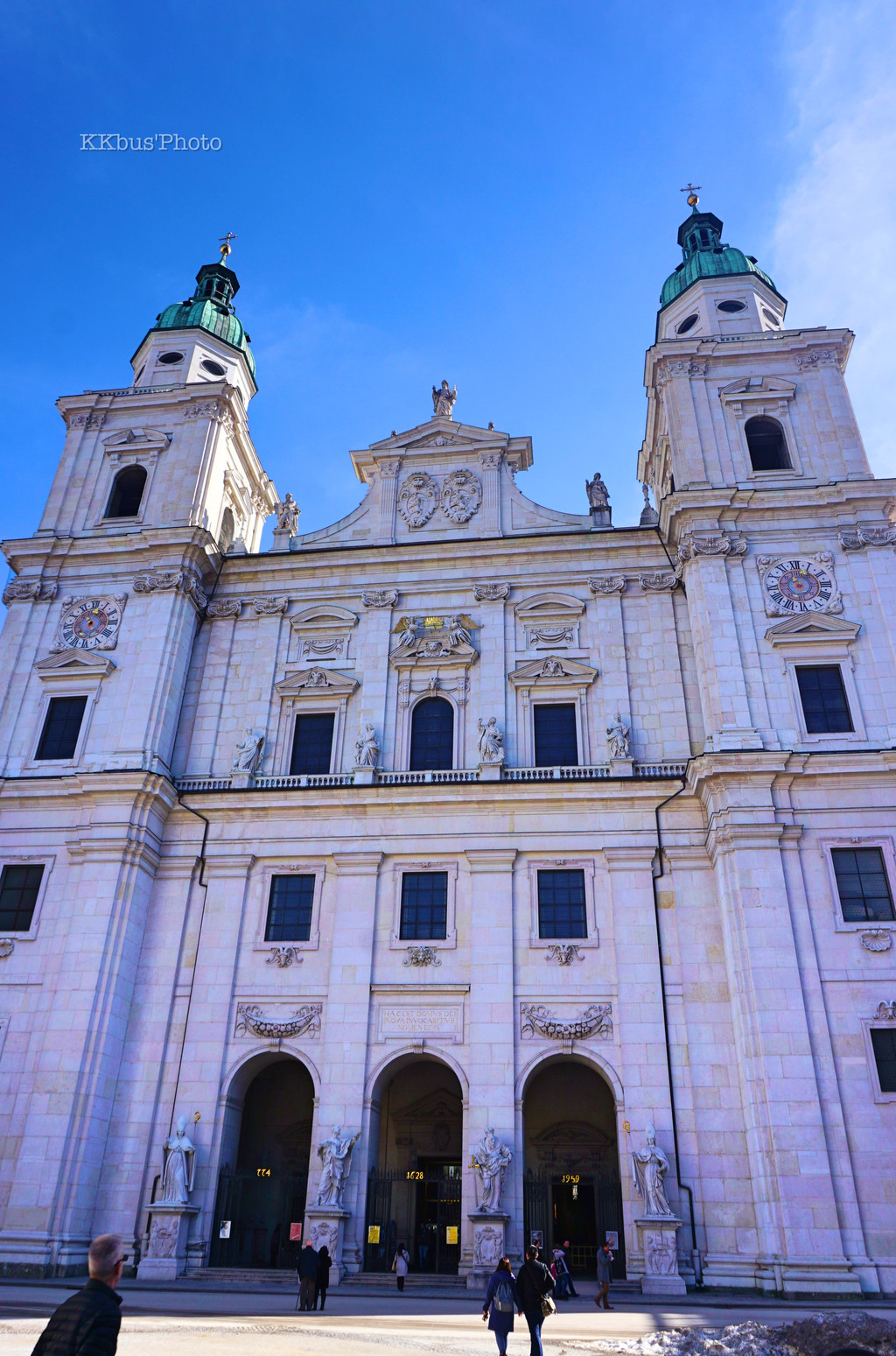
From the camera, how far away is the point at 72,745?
2972 cm

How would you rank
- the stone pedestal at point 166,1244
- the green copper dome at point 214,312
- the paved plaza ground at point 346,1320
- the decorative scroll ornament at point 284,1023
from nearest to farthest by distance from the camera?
1. the paved plaza ground at point 346,1320
2. the stone pedestal at point 166,1244
3. the decorative scroll ornament at point 284,1023
4. the green copper dome at point 214,312

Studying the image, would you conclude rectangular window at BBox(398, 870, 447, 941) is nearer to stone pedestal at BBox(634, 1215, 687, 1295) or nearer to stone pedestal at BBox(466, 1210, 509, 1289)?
stone pedestal at BBox(466, 1210, 509, 1289)

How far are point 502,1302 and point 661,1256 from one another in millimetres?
11050

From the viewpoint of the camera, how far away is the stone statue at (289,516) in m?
35.3

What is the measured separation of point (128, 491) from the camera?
117 ft

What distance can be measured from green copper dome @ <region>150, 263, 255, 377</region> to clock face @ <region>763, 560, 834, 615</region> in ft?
78.1

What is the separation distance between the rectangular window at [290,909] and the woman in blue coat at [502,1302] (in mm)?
15234

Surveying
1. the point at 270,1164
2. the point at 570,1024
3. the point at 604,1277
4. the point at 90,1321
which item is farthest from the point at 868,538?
the point at 90,1321

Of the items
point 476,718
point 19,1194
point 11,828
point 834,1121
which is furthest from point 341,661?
point 834,1121

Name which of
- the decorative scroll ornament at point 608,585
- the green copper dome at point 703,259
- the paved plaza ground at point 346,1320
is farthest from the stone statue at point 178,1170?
the green copper dome at point 703,259

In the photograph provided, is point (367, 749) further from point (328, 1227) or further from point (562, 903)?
point (328, 1227)

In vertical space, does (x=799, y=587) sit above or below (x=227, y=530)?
below

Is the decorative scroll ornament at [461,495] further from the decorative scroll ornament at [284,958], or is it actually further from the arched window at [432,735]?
the decorative scroll ornament at [284,958]

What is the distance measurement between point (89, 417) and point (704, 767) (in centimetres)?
2556
